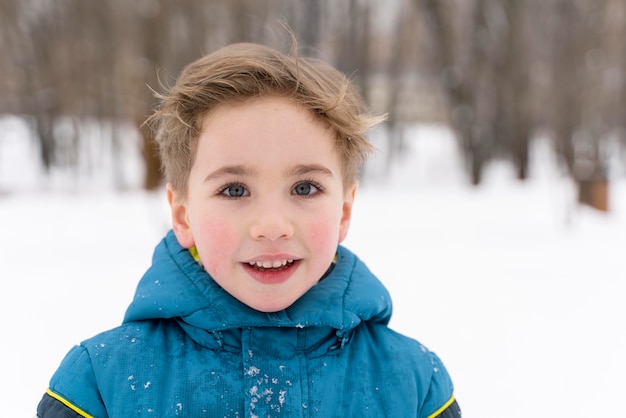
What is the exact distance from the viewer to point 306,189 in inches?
51.3

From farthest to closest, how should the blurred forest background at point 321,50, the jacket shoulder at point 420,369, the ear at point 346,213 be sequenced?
the blurred forest background at point 321,50
the ear at point 346,213
the jacket shoulder at point 420,369

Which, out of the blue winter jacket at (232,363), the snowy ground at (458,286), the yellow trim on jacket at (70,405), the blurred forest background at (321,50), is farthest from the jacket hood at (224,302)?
the blurred forest background at (321,50)

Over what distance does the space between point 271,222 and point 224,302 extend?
21cm

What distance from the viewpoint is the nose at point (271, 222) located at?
1.23 metres

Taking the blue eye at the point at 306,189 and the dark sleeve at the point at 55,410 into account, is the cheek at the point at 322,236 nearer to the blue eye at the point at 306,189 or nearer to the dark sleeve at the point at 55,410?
the blue eye at the point at 306,189

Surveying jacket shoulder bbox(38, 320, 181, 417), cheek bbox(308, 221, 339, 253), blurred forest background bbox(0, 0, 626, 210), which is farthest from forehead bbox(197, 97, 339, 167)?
blurred forest background bbox(0, 0, 626, 210)

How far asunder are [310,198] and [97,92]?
14.2 metres

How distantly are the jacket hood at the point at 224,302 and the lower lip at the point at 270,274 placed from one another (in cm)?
8

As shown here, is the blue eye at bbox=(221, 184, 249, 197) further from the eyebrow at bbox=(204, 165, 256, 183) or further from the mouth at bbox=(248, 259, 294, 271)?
the mouth at bbox=(248, 259, 294, 271)

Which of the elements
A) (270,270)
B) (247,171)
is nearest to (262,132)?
(247,171)

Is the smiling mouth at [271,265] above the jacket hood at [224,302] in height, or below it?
above

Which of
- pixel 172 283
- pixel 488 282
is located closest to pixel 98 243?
pixel 488 282

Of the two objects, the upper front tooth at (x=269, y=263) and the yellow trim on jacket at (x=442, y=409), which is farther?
the yellow trim on jacket at (x=442, y=409)

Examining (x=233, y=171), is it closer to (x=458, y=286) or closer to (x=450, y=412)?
(x=450, y=412)
